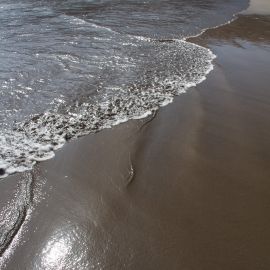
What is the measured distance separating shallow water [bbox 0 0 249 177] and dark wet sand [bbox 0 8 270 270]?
1.50 ft

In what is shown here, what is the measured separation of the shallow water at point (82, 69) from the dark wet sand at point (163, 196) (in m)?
0.46

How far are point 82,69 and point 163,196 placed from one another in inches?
166

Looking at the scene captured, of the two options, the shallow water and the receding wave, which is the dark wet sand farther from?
the shallow water

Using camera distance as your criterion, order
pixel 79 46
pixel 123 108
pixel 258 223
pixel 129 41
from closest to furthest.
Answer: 1. pixel 258 223
2. pixel 123 108
3. pixel 79 46
4. pixel 129 41

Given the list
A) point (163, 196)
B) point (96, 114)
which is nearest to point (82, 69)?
point (96, 114)

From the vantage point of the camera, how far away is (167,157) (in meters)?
4.62

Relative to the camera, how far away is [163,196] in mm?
3961

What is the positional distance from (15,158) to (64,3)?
11974 mm

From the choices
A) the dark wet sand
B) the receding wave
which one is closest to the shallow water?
the receding wave

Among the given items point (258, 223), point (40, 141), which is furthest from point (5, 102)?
point (258, 223)

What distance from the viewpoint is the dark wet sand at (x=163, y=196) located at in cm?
325

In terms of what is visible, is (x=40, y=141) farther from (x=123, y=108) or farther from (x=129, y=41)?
(x=129, y=41)

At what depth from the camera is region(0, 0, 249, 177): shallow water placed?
17.1 feet

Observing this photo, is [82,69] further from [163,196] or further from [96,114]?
[163,196]
